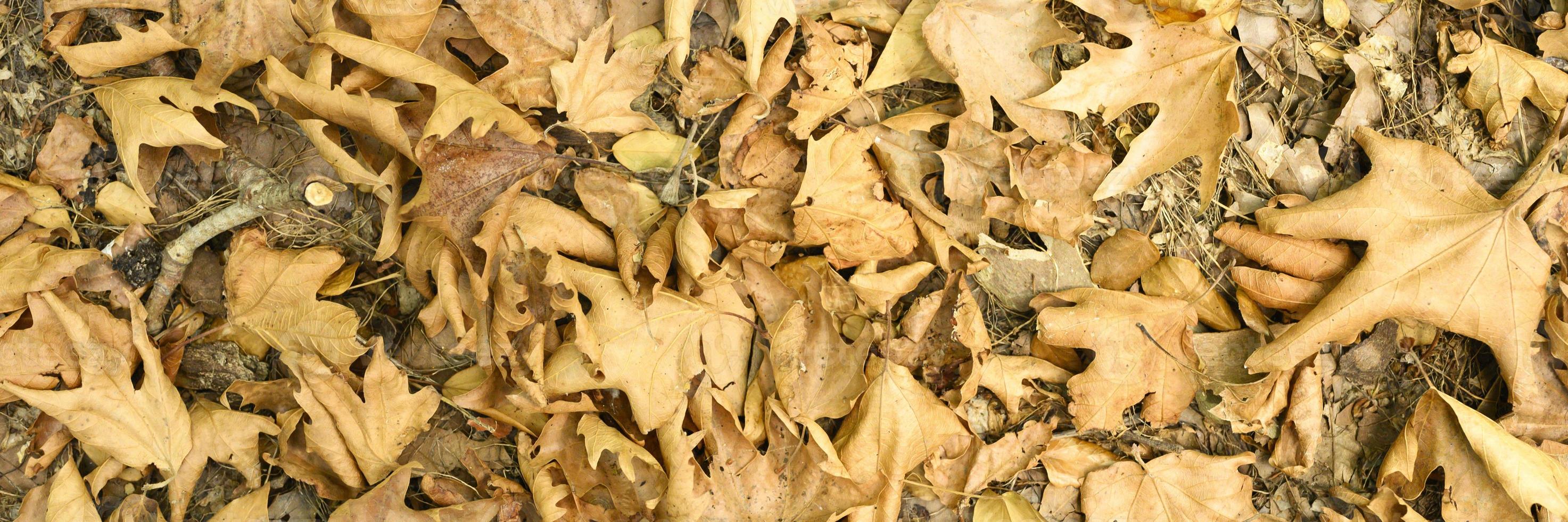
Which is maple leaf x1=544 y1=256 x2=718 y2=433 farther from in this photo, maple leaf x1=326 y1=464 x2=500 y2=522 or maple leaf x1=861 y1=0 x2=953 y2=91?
maple leaf x1=861 y1=0 x2=953 y2=91

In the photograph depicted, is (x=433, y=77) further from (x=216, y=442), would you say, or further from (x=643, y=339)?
(x=216, y=442)

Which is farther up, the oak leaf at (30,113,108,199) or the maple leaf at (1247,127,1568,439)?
the oak leaf at (30,113,108,199)

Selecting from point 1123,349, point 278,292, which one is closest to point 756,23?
point 1123,349

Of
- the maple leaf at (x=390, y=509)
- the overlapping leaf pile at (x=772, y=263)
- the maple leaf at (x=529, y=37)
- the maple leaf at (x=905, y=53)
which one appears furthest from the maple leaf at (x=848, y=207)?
the maple leaf at (x=390, y=509)

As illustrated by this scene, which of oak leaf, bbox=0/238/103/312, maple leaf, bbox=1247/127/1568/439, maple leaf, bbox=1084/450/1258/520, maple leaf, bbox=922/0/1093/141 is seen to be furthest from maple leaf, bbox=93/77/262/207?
maple leaf, bbox=1247/127/1568/439

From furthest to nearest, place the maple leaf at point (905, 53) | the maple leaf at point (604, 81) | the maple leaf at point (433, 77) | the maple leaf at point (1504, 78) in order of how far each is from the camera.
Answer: the maple leaf at point (1504, 78), the maple leaf at point (905, 53), the maple leaf at point (604, 81), the maple leaf at point (433, 77)

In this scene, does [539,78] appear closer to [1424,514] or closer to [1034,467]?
[1034,467]

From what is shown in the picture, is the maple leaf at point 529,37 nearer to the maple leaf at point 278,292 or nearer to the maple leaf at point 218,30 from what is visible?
the maple leaf at point 218,30
